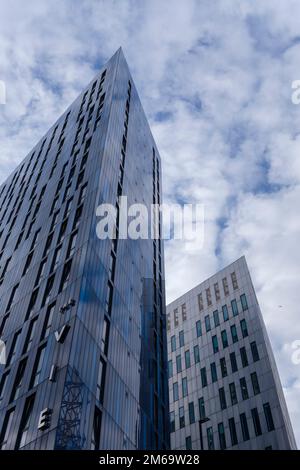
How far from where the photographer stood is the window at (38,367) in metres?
34.2

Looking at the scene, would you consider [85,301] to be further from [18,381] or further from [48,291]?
[18,381]

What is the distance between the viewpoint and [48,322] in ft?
127

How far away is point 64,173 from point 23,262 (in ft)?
47.5

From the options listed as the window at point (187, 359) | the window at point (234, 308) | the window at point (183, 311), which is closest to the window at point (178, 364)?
the window at point (187, 359)

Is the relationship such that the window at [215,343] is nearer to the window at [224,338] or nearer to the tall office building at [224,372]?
the tall office building at [224,372]

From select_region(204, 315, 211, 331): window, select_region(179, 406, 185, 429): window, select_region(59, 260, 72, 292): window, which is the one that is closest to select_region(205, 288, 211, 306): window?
select_region(204, 315, 211, 331): window

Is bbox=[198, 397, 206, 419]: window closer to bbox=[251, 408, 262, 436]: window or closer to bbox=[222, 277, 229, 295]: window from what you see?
bbox=[251, 408, 262, 436]: window

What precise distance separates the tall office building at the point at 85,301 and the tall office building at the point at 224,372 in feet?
60.5

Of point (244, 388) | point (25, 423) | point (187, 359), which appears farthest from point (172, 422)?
point (25, 423)

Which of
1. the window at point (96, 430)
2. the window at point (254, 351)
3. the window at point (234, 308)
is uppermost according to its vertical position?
the window at point (234, 308)

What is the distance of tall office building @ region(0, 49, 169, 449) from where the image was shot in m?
32.0

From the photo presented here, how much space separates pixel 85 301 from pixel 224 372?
1663 inches

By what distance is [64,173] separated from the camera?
60469 mm

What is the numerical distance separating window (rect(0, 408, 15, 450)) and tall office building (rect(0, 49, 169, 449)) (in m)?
0.10
